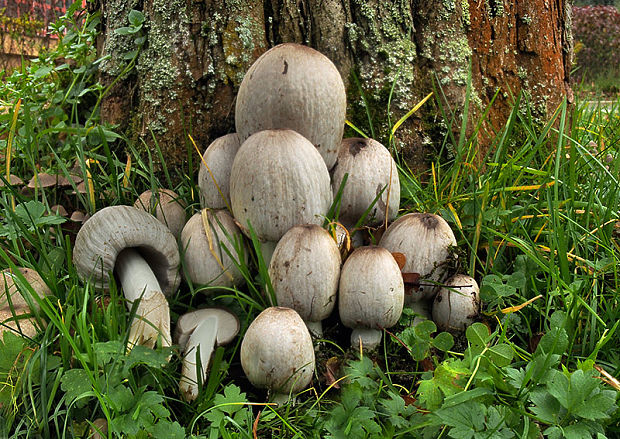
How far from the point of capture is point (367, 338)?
1452 millimetres

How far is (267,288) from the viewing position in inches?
56.5

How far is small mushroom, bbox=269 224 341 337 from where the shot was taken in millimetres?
1373

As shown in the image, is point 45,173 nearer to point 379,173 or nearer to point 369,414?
point 379,173

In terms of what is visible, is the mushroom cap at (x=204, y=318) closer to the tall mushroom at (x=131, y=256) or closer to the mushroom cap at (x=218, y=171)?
the tall mushroom at (x=131, y=256)

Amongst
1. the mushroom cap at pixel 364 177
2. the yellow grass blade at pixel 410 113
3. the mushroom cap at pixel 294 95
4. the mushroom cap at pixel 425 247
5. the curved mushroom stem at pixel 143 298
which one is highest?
the mushroom cap at pixel 294 95

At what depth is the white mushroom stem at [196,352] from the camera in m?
1.30

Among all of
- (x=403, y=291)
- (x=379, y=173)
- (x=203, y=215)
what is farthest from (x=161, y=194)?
(x=403, y=291)

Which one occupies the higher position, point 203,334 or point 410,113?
point 410,113

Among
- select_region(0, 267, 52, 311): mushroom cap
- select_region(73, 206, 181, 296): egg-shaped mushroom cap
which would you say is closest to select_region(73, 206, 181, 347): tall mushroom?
select_region(73, 206, 181, 296): egg-shaped mushroom cap

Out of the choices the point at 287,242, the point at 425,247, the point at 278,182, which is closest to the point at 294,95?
the point at 278,182

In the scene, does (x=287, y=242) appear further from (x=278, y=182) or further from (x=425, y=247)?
(x=425, y=247)

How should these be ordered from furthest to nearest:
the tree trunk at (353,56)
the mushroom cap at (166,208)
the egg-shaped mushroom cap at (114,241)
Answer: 1. the tree trunk at (353,56)
2. the mushroom cap at (166,208)
3. the egg-shaped mushroom cap at (114,241)

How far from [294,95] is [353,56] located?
491mm

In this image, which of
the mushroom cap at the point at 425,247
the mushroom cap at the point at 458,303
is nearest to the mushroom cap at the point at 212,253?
the mushroom cap at the point at 425,247
